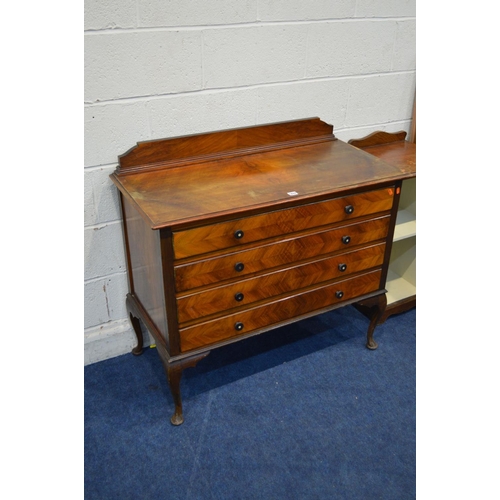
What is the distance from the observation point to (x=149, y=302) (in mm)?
1999

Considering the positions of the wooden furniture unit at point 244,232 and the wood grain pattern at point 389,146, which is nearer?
the wooden furniture unit at point 244,232

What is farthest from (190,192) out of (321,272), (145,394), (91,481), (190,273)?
(91,481)

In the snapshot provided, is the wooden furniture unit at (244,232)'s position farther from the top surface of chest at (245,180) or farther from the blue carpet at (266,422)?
the blue carpet at (266,422)

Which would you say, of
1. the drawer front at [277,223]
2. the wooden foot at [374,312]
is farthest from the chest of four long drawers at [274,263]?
the wooden foot at [374,312]

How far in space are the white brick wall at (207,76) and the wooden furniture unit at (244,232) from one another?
0.09 m

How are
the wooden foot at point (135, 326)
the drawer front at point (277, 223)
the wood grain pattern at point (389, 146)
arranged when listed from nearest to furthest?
the drawer front at point (277, 223), the wooden foot at point (135, 326), the wood grain pattern at point (389, 146)

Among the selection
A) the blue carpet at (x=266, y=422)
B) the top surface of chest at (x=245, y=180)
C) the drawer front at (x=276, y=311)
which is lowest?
the blue carpet at (x=266, y=422)

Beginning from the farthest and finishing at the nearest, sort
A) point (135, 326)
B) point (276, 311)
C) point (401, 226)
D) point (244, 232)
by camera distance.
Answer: point (401, 226) < point (135, 326) < point (276, 311) < point (244, 232)

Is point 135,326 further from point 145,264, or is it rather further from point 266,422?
point 266,422

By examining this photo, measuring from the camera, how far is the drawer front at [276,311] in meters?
1.88

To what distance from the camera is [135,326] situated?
2.28m

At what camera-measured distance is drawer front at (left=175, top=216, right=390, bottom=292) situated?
5.74 ft

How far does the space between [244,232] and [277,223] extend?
131 millimetres

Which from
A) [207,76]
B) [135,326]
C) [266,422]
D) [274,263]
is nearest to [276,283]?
[274,263]
